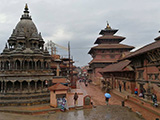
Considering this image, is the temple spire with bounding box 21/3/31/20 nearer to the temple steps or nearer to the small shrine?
the temple steps

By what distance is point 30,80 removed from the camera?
1991 cm

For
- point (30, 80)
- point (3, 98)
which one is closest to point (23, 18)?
point (30, 80)

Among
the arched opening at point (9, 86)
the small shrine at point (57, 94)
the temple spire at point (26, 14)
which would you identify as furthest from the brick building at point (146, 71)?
the temple spire at point (26, 14)

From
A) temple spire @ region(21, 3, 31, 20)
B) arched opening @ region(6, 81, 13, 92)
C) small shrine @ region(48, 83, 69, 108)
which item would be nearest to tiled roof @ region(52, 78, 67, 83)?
arched opening @ region(6, 81, 13, 92)

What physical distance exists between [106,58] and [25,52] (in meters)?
28.5

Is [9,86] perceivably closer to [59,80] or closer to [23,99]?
[23,99]

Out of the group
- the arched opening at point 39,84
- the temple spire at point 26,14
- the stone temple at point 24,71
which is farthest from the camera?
the temple spire at point 26,14

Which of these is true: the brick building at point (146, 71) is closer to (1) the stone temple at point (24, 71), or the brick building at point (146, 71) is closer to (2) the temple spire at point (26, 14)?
(1) the stone temple at point (24, 71)

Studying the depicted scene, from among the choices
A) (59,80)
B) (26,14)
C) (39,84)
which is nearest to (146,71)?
(39,84)

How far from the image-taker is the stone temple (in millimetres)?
19453

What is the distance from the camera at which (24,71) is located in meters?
20.1

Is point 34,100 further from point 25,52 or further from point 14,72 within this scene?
point 25,52

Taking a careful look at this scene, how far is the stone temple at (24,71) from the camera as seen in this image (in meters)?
19.5

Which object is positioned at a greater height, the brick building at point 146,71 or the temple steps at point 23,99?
the brick building at point 146,71
